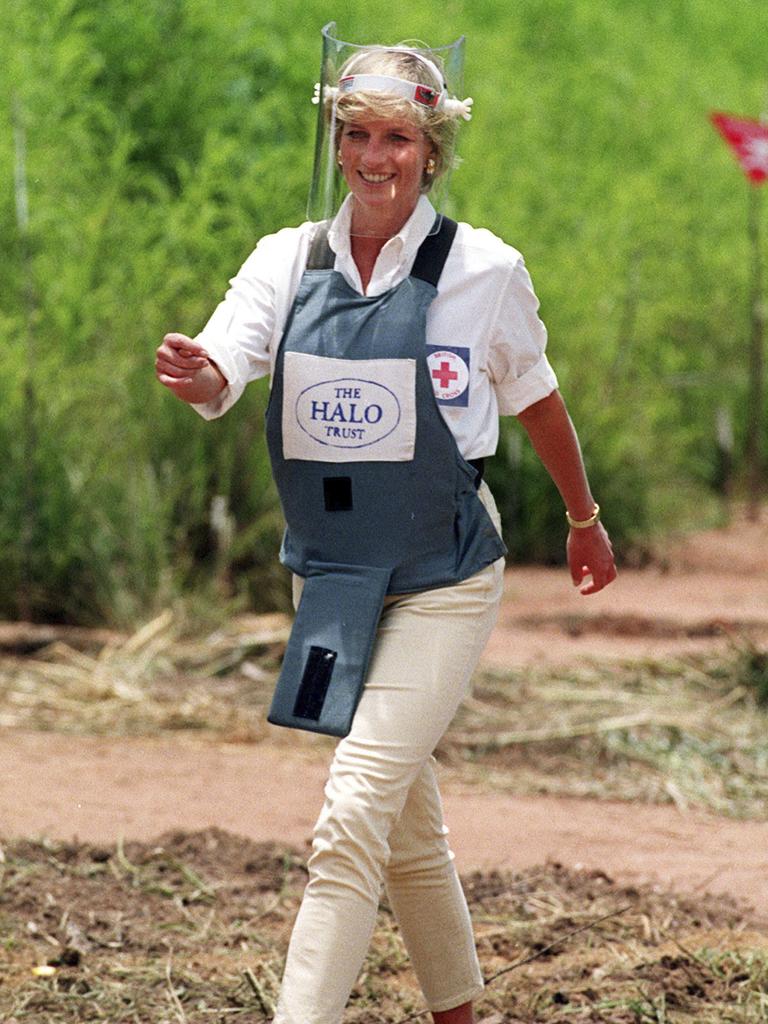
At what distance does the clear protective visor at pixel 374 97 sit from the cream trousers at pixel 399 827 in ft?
1.79

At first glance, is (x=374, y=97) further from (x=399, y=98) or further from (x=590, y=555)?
(x=590, y=555)

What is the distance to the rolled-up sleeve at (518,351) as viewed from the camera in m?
3.20

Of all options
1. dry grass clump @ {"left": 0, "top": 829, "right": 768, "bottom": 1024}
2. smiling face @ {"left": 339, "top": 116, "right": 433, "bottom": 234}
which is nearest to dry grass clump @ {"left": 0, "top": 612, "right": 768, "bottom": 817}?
dry grass clump @ {"left": 0, "top": 829, "right": 768, "bottom": 1024}

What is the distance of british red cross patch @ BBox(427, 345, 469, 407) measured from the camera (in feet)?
10.3

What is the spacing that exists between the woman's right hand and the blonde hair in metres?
0.52

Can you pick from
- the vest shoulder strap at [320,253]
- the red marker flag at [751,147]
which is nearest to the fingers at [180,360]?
the vest shoulder strap at [320,253]

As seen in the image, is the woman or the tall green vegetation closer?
the woman

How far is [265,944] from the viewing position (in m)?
4.30

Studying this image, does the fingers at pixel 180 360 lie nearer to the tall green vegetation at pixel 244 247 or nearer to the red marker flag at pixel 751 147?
the tall green vegetation at pixel 244 247

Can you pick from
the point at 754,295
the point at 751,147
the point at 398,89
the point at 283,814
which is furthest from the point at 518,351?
the point at 754,295

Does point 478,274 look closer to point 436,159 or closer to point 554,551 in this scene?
point 436,159

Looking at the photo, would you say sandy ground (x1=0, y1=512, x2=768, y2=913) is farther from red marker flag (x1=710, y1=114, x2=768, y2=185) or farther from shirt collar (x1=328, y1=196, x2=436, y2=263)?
red marker flag (x1=710, y1=114, x2=768, y2=185)

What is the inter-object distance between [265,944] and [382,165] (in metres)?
1.94

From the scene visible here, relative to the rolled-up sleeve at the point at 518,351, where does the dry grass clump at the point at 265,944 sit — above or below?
below
